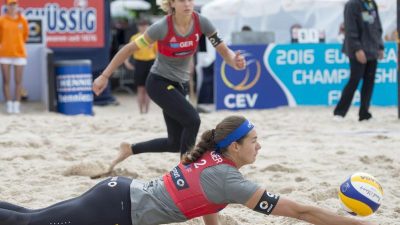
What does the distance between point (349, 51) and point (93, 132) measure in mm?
3200

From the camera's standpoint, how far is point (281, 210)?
3.97 meters

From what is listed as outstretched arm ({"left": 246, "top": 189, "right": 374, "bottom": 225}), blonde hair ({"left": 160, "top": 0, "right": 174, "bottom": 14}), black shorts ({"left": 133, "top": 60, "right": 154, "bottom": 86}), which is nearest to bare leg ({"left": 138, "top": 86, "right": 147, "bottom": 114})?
black shorts ({"left": 133, "top": 60, "right": 154, "bottom": 86})

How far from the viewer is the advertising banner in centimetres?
1380

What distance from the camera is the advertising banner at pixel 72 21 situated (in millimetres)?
13797

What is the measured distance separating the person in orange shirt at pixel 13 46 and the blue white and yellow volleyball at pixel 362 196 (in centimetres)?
864

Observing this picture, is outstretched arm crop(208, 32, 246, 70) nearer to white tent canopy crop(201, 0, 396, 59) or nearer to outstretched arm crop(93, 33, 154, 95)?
outstretched arm crop(93, 33, 154, 95)

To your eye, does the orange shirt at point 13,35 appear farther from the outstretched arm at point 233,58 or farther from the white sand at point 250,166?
the outstretched arm at point 233,58

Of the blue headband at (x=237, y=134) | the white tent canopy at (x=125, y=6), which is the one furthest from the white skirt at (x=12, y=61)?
the white tent canopy at (x=125, y=6)

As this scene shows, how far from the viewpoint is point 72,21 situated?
13.9m

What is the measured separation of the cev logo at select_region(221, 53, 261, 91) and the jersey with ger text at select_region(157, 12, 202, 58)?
676 cm

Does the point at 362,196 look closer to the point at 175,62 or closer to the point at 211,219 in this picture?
the point at 211,219

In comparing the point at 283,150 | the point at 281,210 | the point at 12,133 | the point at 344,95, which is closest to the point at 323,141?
the point at 283,150

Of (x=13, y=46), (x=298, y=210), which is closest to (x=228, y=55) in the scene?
(x=298, y=210)

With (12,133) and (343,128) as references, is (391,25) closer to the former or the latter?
(343,128)
